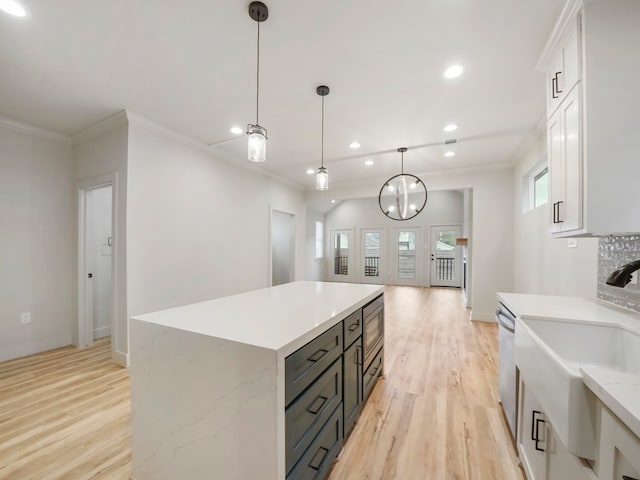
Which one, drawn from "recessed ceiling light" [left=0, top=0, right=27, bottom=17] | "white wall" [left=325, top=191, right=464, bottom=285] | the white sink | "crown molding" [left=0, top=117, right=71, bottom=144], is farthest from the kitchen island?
"white wall" [left=325, top=191, right=464, bottom=285]

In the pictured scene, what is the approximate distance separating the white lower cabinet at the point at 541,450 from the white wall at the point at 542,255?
3.93ft

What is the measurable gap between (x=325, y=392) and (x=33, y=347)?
379cm

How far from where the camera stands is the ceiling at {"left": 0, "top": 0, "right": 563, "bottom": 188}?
5.29 feet

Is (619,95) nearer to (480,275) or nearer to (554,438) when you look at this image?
(554,438)

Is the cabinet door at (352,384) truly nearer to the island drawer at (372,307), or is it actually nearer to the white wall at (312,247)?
the island drawer at (372,307)

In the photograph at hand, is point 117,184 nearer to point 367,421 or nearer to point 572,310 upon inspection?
point 367,421

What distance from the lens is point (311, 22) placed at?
1.67 metres

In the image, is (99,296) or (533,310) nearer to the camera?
(533,310)

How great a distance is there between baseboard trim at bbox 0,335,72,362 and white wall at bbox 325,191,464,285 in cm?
725

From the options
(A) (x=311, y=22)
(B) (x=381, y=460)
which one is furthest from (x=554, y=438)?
(A) (x=311, y=22)

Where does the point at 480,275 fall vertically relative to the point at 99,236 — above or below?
below

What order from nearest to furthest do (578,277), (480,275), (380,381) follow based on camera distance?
(578,277) < (380,381) < (480,275)

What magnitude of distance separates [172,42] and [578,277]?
142 inches

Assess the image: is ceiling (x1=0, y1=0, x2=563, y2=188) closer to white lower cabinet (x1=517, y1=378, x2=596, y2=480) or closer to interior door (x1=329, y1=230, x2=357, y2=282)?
white lower cabinet (x1=517, y1=378, x2=596, y2=480)
